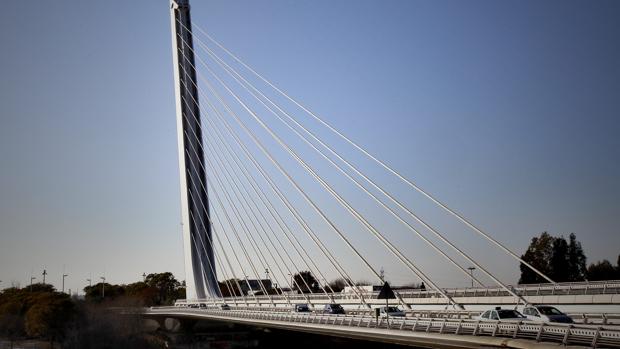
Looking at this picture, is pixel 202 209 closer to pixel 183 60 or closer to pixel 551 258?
pixel 183 60

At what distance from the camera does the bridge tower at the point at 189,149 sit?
5531cm

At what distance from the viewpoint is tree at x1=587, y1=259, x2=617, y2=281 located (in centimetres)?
5711

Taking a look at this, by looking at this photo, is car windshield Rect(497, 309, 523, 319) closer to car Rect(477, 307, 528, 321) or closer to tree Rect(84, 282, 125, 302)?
car Rect(477, 307, 528, 321)

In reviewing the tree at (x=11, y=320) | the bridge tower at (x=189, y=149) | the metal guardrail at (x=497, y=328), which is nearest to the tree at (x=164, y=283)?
the tree at (x=11, y=320)

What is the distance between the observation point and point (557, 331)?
49.4 feet

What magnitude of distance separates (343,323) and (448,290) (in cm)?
1551

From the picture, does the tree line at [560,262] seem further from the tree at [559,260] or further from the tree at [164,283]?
the tree at [164,283]

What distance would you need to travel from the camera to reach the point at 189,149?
55594mm

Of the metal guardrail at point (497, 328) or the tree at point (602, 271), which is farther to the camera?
the tree at point (602, 271)

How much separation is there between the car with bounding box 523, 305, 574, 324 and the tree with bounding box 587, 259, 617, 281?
1506 inches

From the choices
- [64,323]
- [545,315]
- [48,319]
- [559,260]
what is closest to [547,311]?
[545,315]

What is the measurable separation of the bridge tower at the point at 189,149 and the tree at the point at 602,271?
3311cm

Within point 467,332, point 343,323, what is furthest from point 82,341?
point 467,332

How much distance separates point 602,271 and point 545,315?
41926 millimetres
